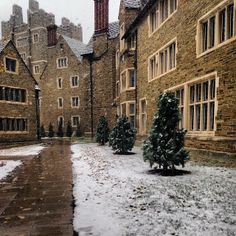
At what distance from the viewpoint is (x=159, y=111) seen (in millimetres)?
8875

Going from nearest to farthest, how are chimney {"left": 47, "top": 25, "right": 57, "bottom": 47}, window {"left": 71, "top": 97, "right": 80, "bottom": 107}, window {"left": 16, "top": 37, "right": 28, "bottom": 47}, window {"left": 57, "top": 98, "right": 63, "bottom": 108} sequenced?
window {"left": 71, "top": 97, "right": 80, "bottom": 107}
window {"left": 57, "top": 98, "right": 63, "bottom": 108}
chimney {"left": 47, "top": 25, "right": 57, "bottom": 47}
window {"left": 16, "top": 37, "right": 28, "bottom": 47}

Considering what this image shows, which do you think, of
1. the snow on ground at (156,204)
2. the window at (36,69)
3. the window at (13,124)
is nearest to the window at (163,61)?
the snow on ground at (156,204)

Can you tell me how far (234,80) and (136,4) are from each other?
1650 centimetres

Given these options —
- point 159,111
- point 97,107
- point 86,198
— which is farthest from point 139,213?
point 97,107

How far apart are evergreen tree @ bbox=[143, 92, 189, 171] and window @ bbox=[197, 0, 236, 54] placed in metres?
2.72

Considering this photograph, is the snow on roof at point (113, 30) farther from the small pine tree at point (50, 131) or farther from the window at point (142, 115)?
the window at point (142, 115)

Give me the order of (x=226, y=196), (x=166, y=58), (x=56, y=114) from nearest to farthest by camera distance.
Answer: (x=226, y=196)
(x=166, y=58)
(x=56, y=114)

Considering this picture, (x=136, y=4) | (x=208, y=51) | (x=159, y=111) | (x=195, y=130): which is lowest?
(x=195, y=130)

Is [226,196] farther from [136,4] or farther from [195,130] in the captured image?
[136,4]

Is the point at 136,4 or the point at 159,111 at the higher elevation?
the point at 136,4

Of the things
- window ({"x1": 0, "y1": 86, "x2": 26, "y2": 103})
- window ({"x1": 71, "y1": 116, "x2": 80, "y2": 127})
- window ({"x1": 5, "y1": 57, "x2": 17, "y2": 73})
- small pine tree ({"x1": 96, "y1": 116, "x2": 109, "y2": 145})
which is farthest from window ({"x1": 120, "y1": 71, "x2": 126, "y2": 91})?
window ({"x1": 71, "y1": 116, "x2": 80, "y2": 127})

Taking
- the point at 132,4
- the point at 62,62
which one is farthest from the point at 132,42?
the point at 62,62

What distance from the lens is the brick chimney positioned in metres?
32.6

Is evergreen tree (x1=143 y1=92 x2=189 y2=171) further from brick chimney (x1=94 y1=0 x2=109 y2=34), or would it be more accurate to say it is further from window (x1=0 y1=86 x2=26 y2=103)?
brick chimney (x1=94 y1=0 x2=109 y2=34)
